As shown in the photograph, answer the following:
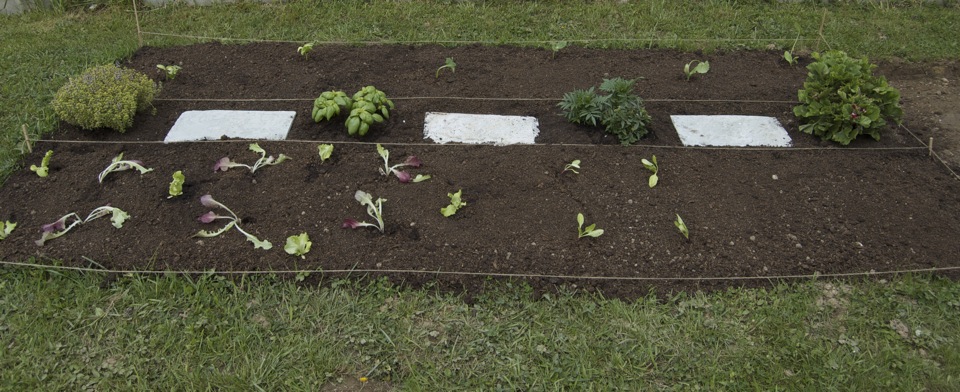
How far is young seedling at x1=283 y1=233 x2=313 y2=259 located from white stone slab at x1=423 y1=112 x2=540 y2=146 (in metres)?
1.03

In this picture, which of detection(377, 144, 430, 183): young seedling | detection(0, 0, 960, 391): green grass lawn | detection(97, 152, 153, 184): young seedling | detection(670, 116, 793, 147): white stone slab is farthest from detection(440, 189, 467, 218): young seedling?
detection(97, 152, 153, 184): young seedling

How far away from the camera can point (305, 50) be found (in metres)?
4.44

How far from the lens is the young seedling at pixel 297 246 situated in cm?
288

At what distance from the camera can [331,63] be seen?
175 inches

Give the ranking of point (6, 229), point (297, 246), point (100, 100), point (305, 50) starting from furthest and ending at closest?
point (305, 50) → point (100, 100) → point (6, 229) → point (297, 246)

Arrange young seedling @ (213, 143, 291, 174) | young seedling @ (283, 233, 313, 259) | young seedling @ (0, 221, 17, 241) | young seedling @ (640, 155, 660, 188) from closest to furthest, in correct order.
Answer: young seedling @ (283, 233, 313, 259)
young seedling @ (0, 221, 17, 241)
young seedling @ (640, 155, 660, 188)
young seedling @ (213, 143, 291, 174)

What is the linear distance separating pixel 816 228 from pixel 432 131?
2.02 m

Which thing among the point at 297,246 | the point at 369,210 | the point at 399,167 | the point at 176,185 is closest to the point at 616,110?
the point at 399,167

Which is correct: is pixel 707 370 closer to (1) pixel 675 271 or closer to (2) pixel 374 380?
(1) pixel 675 271

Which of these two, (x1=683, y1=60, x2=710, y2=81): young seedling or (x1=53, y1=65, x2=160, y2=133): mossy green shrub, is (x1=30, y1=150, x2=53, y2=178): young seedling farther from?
(x1=683, y1=60, x2=710, y2=81): young seedling

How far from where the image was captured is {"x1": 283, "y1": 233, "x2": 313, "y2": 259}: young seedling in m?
2.88

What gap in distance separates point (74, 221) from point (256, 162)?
34.0 inches

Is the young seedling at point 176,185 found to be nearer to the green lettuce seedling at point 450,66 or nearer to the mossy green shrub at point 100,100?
the mossy green shrub at point 100,100

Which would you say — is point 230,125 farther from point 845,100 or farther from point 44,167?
point 845,100
